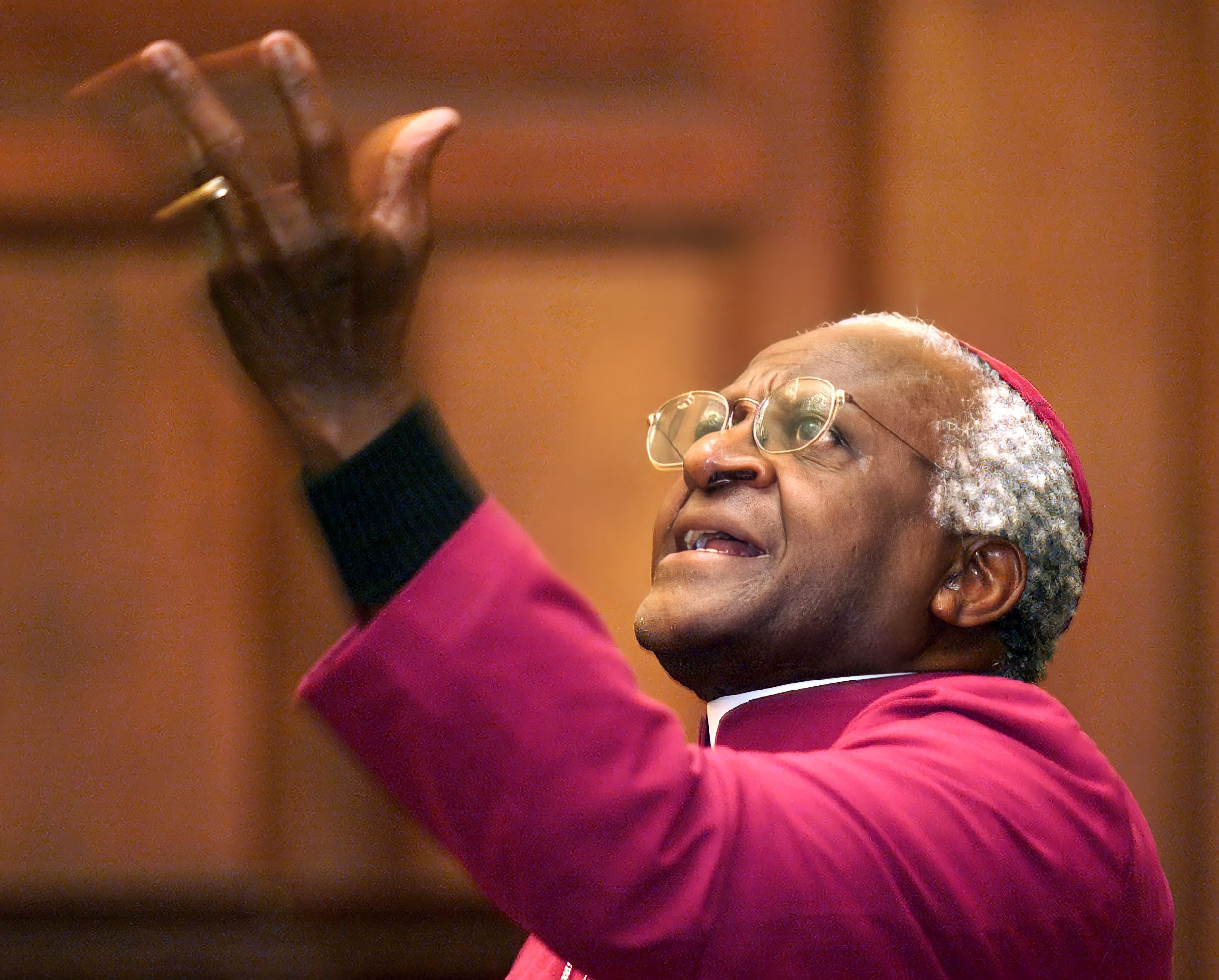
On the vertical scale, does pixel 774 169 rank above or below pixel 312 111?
below

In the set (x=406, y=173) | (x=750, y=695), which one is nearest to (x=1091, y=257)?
(x=750, y=695)

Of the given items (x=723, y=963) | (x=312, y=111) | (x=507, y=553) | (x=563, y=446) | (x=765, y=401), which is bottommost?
(x=563, y=446)

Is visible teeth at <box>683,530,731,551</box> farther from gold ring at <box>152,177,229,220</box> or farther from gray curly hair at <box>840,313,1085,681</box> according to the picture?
gold ring at <box>152,177,229,220</box>

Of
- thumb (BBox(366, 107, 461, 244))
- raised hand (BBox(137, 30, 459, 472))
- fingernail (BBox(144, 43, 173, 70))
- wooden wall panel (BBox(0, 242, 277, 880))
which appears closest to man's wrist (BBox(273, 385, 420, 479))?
raised hand (BBox(137, 30, 459, 472))

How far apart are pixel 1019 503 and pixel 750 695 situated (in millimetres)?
357

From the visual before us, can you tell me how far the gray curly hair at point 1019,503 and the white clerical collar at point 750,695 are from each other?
0.17 metres

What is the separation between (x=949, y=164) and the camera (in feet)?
9.41

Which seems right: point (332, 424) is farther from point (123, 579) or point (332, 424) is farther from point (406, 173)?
point (123, 579)

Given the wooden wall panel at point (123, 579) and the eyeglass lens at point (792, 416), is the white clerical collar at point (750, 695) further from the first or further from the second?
the wooden wall panel at point (123, 579)

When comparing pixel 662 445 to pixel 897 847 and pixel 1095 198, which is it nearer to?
pixel 897 847

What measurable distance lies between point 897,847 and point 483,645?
365 millimetres

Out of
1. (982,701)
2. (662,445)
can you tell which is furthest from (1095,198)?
(982,701)

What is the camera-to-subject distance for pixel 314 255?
0.88 m

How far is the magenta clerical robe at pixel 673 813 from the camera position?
862 mm
